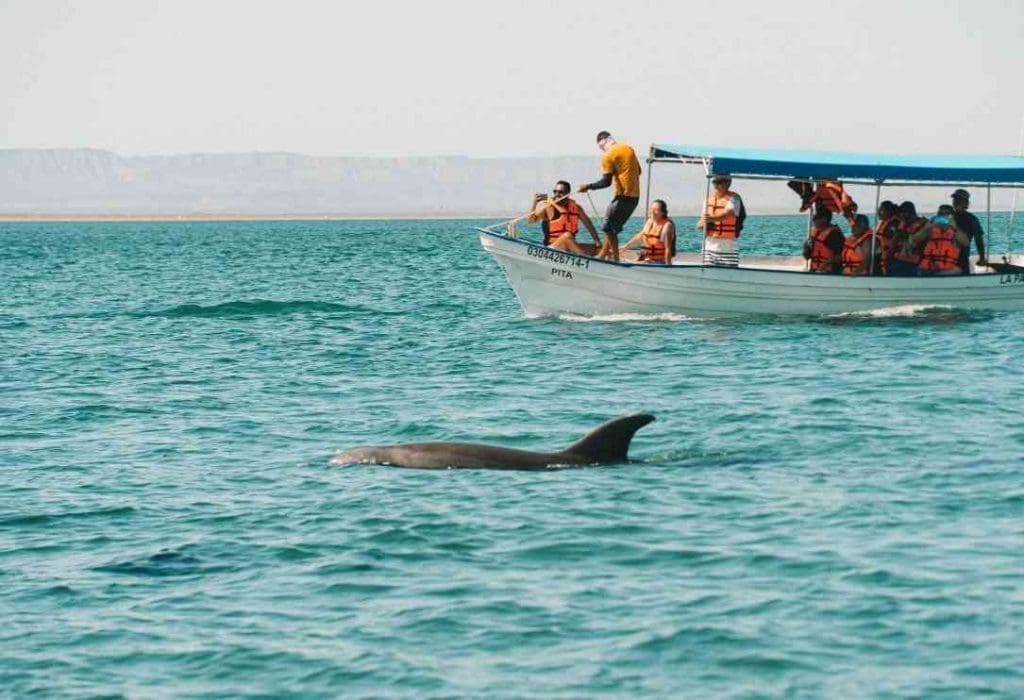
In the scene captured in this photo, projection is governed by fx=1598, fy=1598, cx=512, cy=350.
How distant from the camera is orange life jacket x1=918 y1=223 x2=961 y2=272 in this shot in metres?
31.5

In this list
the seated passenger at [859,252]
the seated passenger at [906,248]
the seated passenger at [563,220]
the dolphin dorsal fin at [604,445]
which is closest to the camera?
the dolphin dorsal fin at [604,445]

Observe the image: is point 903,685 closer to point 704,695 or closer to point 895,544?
point 704,695

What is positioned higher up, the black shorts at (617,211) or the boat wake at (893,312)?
the black shorts at (617,211)

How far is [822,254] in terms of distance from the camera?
104 ft

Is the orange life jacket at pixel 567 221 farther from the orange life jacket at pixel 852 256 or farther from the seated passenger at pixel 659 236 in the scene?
the orange life jacket at pixel 852 256

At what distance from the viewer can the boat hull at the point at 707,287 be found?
3114 cm

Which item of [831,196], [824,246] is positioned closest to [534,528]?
[824,246]

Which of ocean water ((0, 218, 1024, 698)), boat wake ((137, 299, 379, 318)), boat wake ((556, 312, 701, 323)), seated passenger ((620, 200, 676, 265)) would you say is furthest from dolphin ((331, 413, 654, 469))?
boat wake ((137, 299, 379, 318))

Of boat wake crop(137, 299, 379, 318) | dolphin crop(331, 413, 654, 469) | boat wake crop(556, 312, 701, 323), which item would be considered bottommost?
boat wake crop(137, 299, 379, 318)

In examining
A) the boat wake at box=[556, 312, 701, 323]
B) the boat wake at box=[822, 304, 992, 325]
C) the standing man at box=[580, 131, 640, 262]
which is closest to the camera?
the standing man at box=[580, 131, 640, 262]

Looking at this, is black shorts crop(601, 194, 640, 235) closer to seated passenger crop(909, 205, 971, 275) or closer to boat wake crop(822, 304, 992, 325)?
boat wake crop(822, 304, 992, 325)

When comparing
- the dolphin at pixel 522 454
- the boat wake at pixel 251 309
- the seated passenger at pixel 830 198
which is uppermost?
the seated passenger at pixel 830 198

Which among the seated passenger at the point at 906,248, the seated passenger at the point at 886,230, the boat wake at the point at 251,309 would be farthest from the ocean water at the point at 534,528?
the boat wake at the point at 251,309

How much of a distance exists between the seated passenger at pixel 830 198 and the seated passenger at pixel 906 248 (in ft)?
3.24
